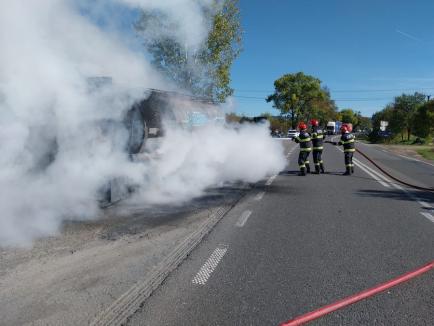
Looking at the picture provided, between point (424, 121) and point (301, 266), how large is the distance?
44640mm

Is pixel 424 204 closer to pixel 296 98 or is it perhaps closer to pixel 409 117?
pixel 409 117

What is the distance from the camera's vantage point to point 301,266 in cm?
445

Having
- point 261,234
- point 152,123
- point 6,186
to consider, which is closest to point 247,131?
point 152,123

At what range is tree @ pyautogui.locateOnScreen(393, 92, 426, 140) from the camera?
50666 millimetres

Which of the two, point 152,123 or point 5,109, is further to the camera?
point 152,123

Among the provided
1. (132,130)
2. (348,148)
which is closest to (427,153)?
(348,148)

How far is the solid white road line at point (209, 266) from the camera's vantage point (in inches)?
159

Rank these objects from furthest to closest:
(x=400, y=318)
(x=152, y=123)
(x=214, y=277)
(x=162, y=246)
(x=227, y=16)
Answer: (x=227, y=16)
(x=152, y=123)
(x=162, y=246)
(x=214, y=277)
(x=400, y=318)

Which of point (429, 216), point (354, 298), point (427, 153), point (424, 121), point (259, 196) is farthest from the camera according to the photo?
point (424, 121)

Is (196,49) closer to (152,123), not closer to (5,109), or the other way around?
(152,123)

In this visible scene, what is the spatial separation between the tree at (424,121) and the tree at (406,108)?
3.83 meters

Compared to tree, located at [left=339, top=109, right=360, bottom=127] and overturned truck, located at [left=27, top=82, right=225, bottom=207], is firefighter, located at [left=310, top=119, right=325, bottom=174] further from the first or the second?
tree, located at [left=339, top=109, right=360, bottom=127]

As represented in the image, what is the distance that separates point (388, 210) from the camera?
24.7ft

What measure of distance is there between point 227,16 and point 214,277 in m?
8.90
